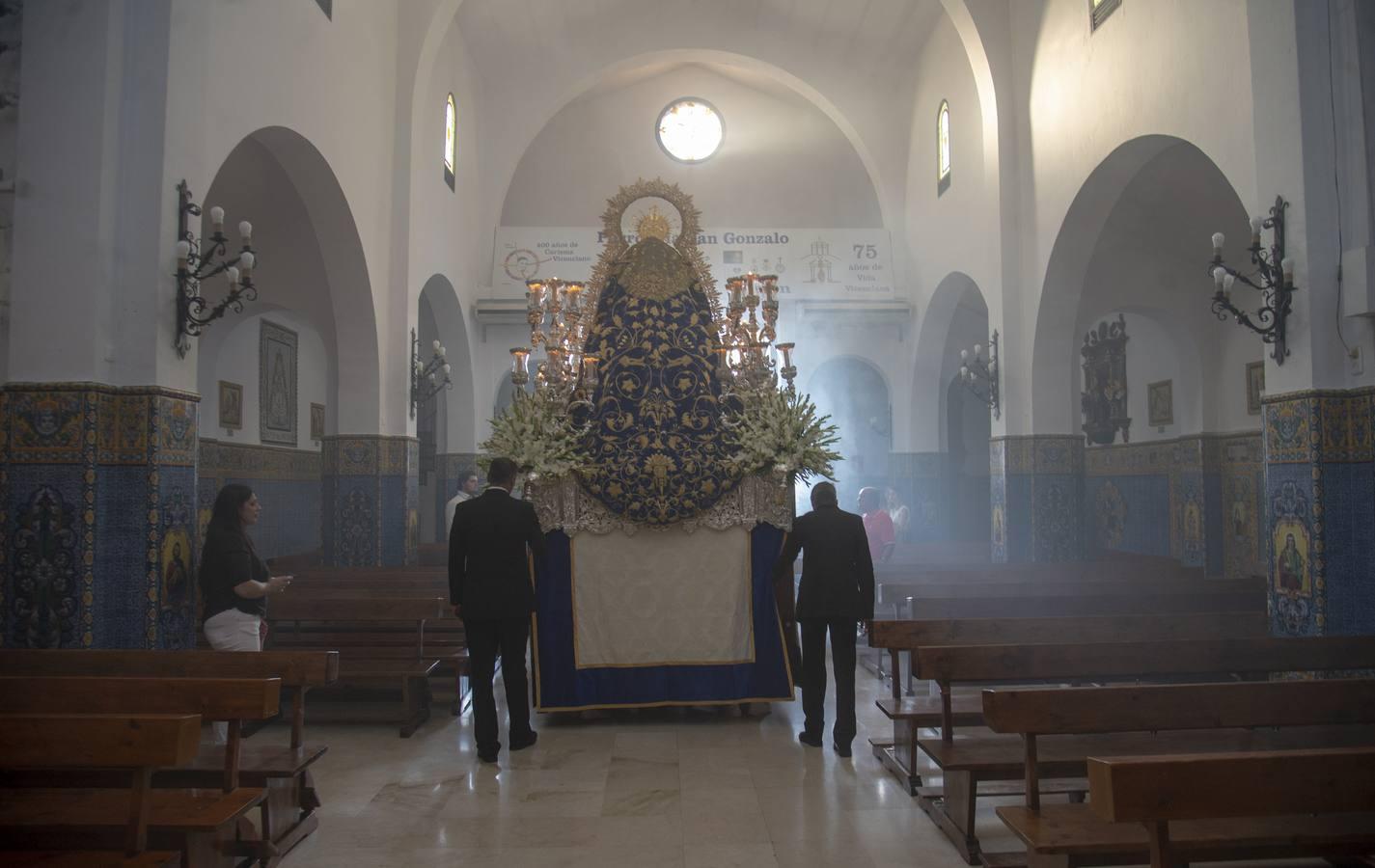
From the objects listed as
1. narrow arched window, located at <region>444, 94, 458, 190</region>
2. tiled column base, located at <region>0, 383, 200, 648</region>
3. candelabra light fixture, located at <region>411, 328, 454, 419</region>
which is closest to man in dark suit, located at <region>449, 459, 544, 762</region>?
tiled column base, located at <region>0, 383, 200, 648</region>

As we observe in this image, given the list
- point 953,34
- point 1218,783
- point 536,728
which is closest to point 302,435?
point 536,728

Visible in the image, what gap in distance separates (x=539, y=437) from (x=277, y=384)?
944 centimetres

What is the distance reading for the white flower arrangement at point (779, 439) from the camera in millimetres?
6875

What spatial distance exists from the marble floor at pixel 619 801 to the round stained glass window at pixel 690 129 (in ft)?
46.6

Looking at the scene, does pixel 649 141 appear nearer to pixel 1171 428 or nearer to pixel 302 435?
pixel 302 435

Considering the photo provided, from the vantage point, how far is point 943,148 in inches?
611

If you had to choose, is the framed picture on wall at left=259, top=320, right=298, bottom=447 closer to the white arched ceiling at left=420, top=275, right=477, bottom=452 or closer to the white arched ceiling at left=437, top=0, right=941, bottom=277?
the white arched ceiling at left=420, top=275, right=477, bottom=452

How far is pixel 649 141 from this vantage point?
1875 centimetres

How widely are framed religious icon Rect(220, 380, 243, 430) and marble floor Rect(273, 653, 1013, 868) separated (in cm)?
758

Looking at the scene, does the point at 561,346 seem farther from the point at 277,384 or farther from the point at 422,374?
the point at 277,384

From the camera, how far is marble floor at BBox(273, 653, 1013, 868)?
4.33 meters

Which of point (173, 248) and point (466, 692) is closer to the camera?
point (173, 248)

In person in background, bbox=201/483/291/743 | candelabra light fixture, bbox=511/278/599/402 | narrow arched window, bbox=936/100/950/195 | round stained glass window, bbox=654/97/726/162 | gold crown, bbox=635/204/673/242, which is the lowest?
person in background, bbox=201/483/291/743

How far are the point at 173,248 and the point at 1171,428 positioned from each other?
12.5 m
